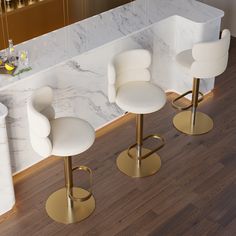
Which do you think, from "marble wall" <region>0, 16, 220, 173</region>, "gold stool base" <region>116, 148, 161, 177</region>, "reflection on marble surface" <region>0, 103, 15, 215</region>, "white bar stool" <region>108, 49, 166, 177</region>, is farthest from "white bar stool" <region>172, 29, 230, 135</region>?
"reflection on marble surface" <region>0, 103, 15, 215</region>

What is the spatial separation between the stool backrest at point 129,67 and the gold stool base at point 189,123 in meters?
0.77

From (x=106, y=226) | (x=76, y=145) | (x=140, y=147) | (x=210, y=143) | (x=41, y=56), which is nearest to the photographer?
(x=76, y=145)

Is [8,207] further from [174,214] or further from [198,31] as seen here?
[198,31]

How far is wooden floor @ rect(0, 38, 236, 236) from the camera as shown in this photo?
366cm

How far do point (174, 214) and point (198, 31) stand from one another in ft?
5.47

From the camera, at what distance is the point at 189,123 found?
4.68m

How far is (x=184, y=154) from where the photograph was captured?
434cm

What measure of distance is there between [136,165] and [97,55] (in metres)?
0.92

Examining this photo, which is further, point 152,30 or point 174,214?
point 152,30

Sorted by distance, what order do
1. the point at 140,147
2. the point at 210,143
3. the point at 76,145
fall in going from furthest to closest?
the point at 210,143 → the point at 140,147 → the point at 76,145

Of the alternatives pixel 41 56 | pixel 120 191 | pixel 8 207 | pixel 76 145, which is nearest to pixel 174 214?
pixel 120 191

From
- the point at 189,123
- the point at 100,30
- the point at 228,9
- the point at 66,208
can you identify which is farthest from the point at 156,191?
the point at 228,9

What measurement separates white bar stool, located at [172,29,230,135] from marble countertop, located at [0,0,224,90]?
42cm

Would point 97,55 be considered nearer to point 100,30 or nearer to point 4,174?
point 100,30
